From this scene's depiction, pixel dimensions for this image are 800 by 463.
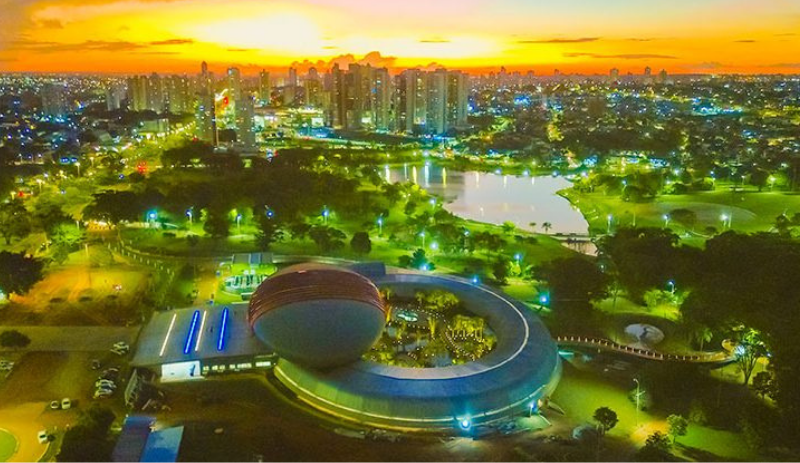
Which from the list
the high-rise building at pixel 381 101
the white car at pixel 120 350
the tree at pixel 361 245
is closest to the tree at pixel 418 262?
the tree at pixel 361 245

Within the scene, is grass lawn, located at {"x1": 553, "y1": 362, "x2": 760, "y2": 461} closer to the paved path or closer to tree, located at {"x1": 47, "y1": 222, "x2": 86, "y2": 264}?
the paved path

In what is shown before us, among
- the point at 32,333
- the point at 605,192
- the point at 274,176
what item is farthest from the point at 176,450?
the point at 605,192

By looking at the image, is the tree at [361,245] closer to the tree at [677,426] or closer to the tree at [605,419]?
the tree at [605,419]

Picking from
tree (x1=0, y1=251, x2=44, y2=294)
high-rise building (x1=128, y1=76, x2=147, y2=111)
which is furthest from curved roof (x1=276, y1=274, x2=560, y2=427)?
high-rise building (x1=128, y1=76, x2=147, y2=111)

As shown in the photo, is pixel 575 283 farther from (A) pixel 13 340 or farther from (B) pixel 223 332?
(A) pixel 13 340

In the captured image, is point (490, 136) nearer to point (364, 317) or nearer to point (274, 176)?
point (274, 176)

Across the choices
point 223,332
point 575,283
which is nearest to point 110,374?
point 223,332
